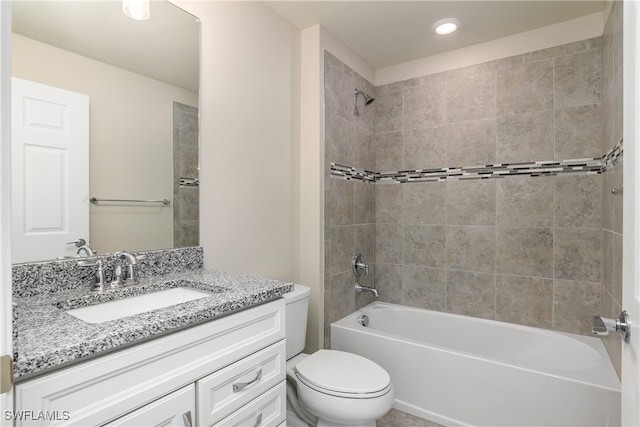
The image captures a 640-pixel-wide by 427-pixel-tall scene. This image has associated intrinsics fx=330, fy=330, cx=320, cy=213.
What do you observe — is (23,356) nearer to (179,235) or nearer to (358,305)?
(179,235)

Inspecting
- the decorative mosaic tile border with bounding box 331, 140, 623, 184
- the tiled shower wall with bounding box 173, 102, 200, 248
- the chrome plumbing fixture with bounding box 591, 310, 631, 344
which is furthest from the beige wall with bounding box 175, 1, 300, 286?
→ the chrome plumbing fixture with bounding box 591, 310, 631, 344

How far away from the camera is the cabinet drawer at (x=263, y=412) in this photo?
1079 mm

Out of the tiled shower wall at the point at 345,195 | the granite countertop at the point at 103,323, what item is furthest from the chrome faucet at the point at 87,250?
the tiled shower wall at the point at 345,195

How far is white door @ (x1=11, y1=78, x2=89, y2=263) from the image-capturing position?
109 centimetres

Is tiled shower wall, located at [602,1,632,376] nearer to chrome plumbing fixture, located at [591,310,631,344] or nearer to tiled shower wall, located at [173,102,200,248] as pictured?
chrome plumbing fixture, located at [591,310,631,344]

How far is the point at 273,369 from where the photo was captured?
1233mm

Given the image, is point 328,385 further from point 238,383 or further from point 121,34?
point 121,34

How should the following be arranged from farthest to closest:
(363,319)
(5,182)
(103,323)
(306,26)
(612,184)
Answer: (363,319) → (306,26) → (612,184) → (103,323) → (5,182)

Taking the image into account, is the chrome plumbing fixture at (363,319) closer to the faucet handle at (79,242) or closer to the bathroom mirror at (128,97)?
the bathroom mirror at (128,97)

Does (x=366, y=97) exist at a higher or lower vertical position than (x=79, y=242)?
higher

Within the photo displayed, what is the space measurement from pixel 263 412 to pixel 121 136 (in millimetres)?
1238

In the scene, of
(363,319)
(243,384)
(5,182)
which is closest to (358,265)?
(363,319)

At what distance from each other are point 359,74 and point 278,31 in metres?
0.79

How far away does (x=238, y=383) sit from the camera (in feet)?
3.57
